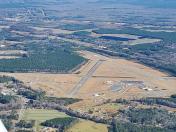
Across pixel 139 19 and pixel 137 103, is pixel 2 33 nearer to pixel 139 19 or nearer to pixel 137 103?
pixel 139 19

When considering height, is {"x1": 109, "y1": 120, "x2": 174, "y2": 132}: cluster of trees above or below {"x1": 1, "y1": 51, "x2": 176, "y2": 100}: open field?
above

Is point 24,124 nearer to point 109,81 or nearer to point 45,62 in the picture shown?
point 109,81

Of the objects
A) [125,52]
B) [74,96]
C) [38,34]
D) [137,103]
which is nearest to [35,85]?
[74,96]

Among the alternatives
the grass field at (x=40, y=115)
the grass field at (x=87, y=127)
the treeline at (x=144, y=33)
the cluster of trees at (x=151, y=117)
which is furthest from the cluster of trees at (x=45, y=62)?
the treeline at (x=144, y=33)

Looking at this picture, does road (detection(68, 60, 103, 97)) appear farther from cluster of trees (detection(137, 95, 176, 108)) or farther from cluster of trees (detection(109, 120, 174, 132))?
cluster of trees (detection(109, 120, 174, 132))

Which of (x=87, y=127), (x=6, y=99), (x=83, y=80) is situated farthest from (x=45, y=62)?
(x=87, y=127)

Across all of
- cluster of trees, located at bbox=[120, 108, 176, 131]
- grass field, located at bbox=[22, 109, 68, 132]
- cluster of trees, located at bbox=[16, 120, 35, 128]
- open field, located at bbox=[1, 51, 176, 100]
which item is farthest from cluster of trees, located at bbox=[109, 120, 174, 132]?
open field, located at bbox=[1, 51, 176, 100]

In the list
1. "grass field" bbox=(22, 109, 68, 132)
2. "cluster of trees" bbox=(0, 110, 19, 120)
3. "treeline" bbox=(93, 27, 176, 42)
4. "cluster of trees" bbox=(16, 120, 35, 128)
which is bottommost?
"treeline" bbox=(93, 27, 176, 42)
